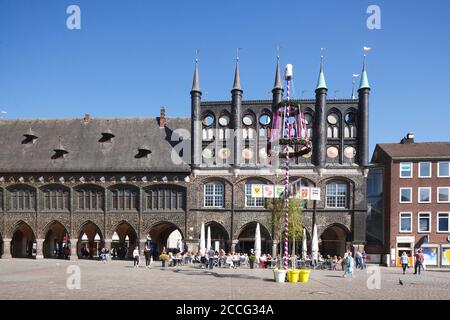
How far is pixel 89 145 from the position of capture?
46.7 m

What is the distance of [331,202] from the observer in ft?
137

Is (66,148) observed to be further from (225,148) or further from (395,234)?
(395,234)

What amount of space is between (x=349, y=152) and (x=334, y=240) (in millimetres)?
8974

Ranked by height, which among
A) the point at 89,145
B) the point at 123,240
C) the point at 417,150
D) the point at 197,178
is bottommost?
the point at 123,240

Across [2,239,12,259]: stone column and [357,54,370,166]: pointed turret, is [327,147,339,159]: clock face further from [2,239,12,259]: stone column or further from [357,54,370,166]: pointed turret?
[2,239,12,259]: stone column

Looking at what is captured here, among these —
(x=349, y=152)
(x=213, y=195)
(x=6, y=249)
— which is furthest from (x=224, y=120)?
(x=6, y=249)

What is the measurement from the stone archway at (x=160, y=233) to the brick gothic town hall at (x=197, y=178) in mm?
346

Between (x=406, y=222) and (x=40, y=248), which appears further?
(x=40, y=248)

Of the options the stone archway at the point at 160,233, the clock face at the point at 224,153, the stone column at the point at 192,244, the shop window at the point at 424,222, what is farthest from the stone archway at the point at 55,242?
the shop window at the point at 424,222

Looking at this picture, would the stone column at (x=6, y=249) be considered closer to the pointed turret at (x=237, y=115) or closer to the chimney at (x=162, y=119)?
the chimney at (x=162, y=119)

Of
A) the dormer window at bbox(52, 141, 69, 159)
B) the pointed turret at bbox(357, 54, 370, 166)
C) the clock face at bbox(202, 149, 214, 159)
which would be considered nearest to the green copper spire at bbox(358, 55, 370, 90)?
the pointed turret at bbox(357, 54, 370, 166)

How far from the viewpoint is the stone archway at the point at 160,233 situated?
145ft

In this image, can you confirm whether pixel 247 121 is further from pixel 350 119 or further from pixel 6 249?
pixel 6 249
